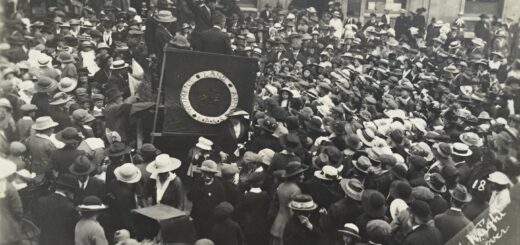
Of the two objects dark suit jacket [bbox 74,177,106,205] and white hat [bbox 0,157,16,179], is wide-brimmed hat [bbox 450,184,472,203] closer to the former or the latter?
dark suit jacket [bbox 74,177,106,205]

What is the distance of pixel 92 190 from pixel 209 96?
271 centimetres

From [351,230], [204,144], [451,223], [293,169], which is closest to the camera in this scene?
[351,230]

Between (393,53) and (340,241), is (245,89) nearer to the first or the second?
(340,241)

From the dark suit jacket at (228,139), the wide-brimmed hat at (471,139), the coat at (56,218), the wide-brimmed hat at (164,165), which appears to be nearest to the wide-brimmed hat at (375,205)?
the wide-brimmed hat at (164,165)

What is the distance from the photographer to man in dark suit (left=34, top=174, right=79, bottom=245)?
20.2 ft

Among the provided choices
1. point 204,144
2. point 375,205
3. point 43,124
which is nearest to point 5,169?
point 43,124

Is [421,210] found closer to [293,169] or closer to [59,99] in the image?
[293,169]

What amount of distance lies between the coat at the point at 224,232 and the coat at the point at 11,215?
250cm

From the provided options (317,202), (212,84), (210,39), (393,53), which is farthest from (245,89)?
(393,53)

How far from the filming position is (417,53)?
59.1ft

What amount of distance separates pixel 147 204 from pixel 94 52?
7.74 meters

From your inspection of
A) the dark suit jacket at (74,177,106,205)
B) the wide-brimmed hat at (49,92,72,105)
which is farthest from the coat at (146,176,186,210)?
the wide-brimmed hat at (49,92,72,105)

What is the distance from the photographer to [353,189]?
670cm

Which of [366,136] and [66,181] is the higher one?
[66,181]
